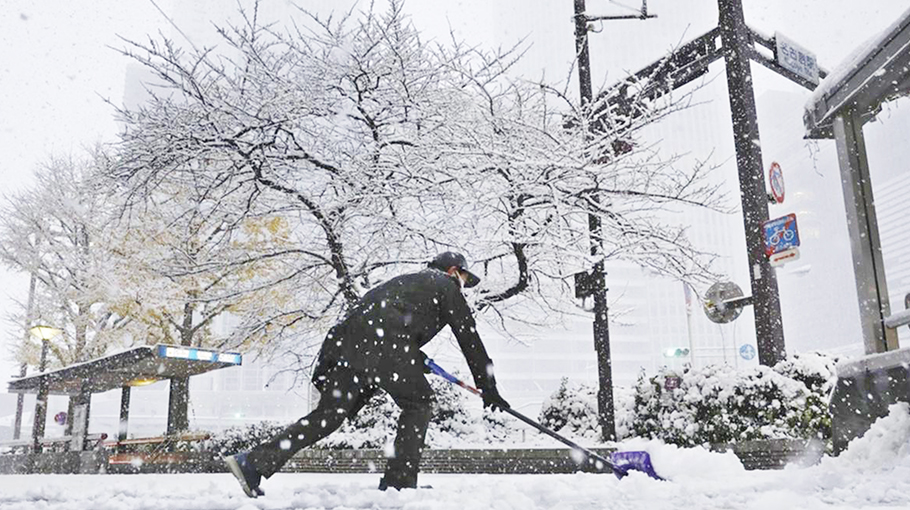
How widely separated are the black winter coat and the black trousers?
0.08m

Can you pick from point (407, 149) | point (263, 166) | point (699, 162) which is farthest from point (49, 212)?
point (699, 162)

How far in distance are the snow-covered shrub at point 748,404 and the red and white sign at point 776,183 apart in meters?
2.76

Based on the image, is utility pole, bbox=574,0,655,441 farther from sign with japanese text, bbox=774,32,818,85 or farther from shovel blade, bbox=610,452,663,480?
shovel blade, bbox=610,452,663,480

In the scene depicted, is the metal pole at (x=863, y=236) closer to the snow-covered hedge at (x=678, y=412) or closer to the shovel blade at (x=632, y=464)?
the shovel blade at (x=632, y=464)

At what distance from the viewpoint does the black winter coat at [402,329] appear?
4.64m

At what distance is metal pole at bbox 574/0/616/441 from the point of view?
9.71m

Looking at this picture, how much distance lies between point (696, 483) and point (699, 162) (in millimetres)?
7007

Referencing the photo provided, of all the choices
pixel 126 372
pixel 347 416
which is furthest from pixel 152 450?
pixel 347 416

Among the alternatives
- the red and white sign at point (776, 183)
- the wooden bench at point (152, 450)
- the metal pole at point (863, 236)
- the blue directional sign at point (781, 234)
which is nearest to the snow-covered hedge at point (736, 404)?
the blue directional sign at point (781, 234)

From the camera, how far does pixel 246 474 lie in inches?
178

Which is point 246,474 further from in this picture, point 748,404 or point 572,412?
point 572,412

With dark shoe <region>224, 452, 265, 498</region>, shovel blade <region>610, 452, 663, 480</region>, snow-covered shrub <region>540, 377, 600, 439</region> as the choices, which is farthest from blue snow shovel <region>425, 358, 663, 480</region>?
snow-covered shrub <region>540, 377, 600, 439</region>

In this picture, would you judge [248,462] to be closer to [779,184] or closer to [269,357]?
[779,184]

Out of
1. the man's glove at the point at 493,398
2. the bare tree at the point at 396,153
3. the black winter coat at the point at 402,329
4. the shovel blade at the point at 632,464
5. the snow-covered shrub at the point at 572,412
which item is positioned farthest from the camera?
the snow-covered shrub at the point at 572,412
